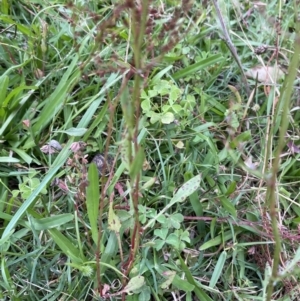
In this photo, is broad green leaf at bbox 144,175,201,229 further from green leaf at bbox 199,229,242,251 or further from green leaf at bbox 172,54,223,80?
green leaf at bbox 172,54,223,80

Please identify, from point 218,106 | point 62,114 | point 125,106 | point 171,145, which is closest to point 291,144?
point 218,106

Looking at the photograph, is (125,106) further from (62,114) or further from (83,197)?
(62,114)

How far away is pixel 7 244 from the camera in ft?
4.39

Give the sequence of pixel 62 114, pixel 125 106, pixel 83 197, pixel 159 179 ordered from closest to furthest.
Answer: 1. pixel 125 106
2. pixel 83 197
3. pixel 159 179
4. pixel 62 114

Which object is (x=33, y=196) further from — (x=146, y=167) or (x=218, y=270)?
(x=218, y=270)

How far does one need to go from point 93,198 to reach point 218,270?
442 mm

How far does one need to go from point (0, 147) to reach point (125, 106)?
2.75ft

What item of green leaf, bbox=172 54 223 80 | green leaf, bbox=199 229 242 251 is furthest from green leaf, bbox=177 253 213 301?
green leaf, bbox=172 54 223 80

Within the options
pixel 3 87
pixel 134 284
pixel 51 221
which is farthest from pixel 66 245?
pixel 3 87

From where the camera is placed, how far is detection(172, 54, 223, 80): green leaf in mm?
1743

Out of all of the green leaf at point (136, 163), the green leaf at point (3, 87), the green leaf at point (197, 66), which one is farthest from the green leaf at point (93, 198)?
the green leaf at point (197, 66)

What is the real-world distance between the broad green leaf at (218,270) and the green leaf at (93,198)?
1.22 feet

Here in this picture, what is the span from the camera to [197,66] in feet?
5.76

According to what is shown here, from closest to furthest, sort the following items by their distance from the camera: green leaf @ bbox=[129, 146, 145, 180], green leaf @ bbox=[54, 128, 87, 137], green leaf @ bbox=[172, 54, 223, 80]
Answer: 1. green leaf @ bbox=[129, 146, 145, 180]
2. green leaf @ bbox=[54, 128, 87, 137]
3. green leaf @ bbox=[172, 54, 223, 80]
